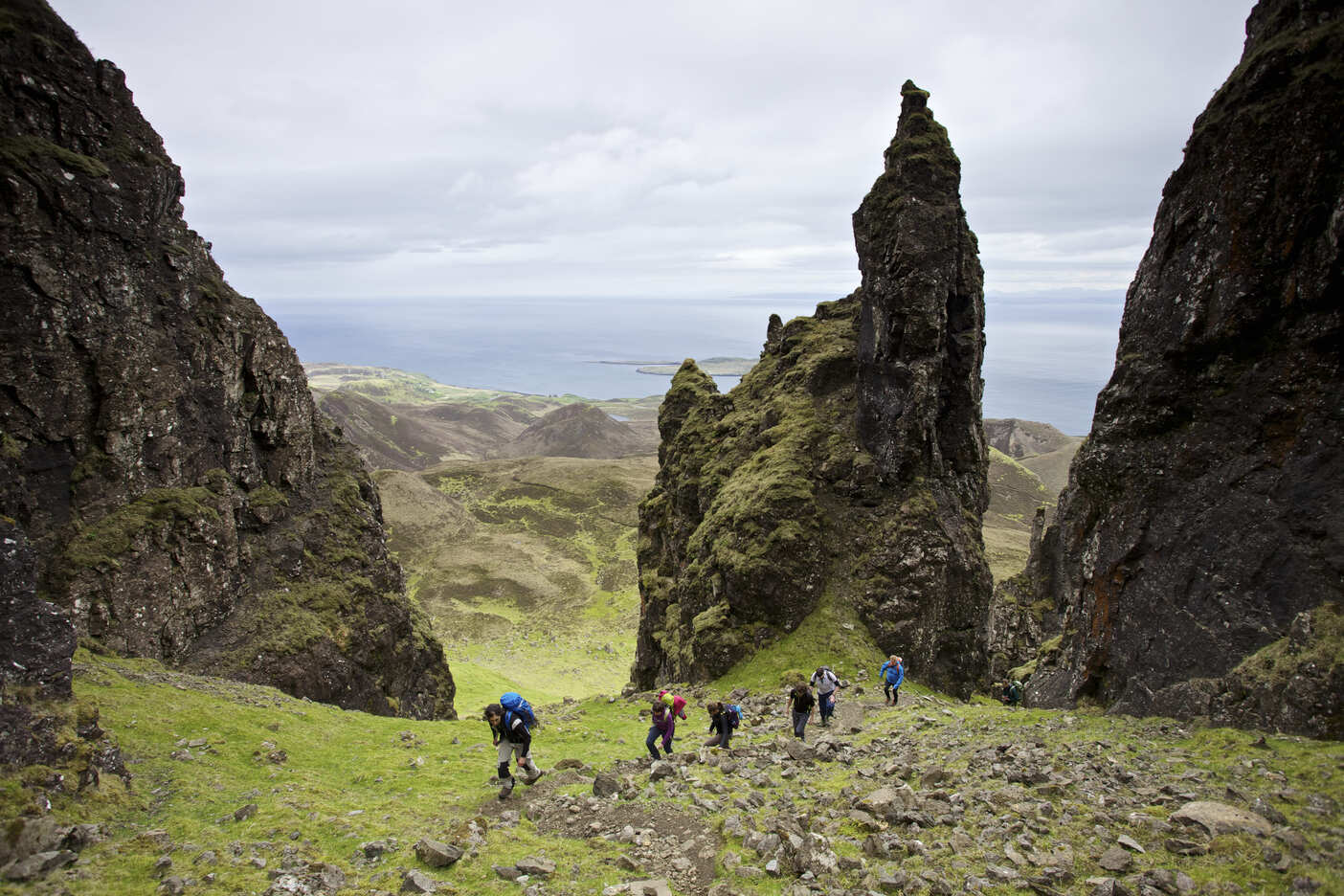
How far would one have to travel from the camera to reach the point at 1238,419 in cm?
1759

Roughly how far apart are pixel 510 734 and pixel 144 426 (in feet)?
86.7

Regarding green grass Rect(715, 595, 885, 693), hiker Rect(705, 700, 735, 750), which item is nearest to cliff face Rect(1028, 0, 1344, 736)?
green grass Rect(715, 595, 885, 693)

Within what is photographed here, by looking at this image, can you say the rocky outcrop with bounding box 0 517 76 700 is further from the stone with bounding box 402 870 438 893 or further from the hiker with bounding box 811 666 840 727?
the hiker with bounding box 811 666 840 727

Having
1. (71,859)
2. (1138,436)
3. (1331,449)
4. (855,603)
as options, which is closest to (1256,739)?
(1331,449)

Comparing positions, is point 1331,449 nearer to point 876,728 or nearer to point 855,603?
point 876,728

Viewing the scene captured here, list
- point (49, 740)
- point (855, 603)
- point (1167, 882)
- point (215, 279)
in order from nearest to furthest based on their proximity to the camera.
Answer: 1. point (1167, 882)
2. point (49, 740)
3. point (855, 603)
4. point (215, 279)

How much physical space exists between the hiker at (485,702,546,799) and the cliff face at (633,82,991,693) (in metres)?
17.4

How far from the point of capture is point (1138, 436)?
784 inches

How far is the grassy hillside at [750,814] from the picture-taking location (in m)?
10.1

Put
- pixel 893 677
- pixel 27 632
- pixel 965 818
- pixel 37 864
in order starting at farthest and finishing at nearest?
1. pixel 893 677
2. pixel 27 632
3. pixel 965 818
4. pixel 37 864

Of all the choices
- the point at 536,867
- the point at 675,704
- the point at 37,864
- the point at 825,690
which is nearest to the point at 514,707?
the point at 536,867

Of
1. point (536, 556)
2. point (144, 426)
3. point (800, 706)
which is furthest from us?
point (536, 556)

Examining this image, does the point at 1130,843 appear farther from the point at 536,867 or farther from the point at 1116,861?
the point at 536,867

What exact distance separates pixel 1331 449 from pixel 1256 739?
770 cm
